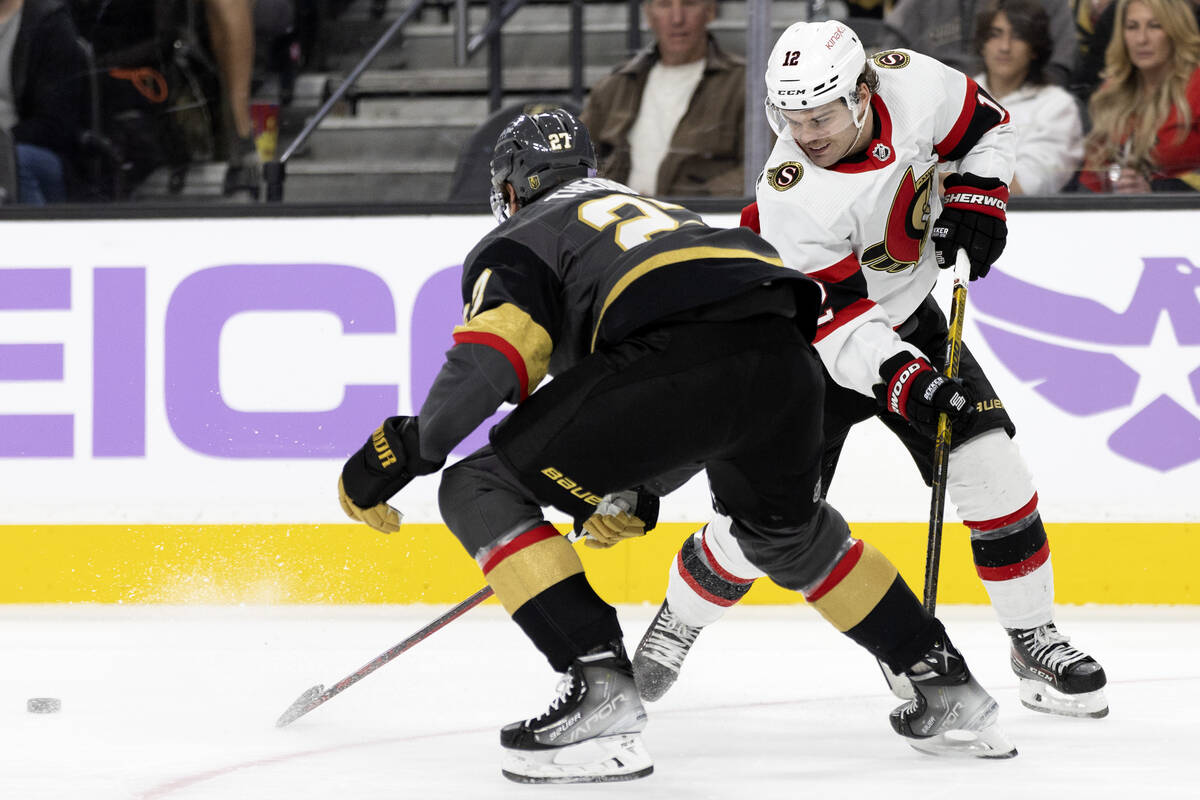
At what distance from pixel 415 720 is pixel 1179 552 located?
76.7 inches

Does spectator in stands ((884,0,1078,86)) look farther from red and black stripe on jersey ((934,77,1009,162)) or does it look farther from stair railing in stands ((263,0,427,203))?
stair railing in stands ((263,0,427,203))

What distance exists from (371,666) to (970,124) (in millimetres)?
1337

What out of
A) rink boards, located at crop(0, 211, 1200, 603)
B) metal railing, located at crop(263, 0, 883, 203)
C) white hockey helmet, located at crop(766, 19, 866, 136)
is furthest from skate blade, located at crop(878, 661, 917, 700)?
metal railing, located at crop(263, 0, 883, 203)

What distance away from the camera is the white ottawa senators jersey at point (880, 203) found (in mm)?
2449

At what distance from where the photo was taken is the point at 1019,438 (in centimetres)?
365

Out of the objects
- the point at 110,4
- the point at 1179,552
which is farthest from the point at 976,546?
the point at 110,4

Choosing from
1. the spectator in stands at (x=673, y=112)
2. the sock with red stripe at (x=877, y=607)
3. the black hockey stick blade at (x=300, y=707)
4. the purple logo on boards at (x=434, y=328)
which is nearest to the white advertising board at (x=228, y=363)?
the purple logo on boards at (x=434, y=328)

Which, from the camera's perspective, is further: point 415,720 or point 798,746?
point 415,720

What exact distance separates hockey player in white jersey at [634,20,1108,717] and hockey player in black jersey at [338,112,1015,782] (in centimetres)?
34

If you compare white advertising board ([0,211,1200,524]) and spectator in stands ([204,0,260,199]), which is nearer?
white advertising board ([0,211,1200,524])

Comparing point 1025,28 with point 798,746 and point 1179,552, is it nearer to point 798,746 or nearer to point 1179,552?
point 1179,552

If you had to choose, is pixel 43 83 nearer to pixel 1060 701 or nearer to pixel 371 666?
pixel 371 666

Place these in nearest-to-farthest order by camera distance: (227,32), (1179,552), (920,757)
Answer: (920,757) < (1179,552) < (227,32)

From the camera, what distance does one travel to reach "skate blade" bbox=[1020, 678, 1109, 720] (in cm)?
256
